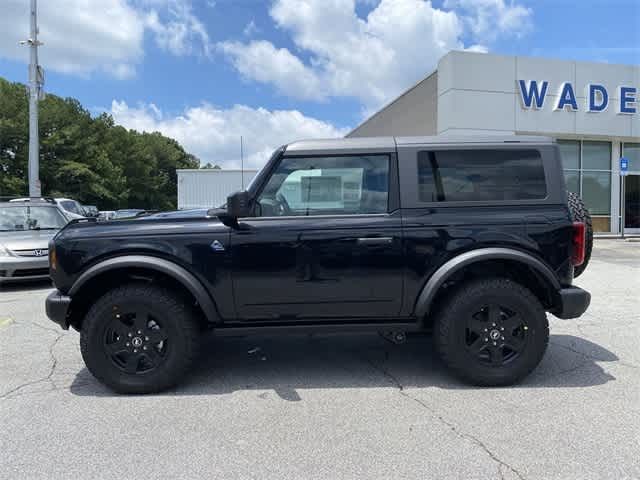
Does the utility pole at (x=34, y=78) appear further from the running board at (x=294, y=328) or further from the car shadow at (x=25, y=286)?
the running board at (x=294, y=328)

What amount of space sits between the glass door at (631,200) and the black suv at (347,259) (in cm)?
1686

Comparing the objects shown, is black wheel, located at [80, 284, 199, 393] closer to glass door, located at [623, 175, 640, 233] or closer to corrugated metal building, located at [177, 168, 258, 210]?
corrugated metal building, located at [177, 168, 258, 210]

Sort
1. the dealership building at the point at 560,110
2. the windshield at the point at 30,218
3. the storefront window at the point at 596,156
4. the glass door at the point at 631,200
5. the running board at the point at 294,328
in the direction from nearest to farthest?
the running board at the point at 294,328
the windshield at the point at 30,218
the dealership building at the point at 560,110
the storefront window at the point at 596,156
the glass door at the point at 631,200

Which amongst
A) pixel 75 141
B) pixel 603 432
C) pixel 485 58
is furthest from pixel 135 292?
pixel 75 141

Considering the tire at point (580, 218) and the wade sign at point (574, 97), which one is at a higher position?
the wade sign at point (574, 97)

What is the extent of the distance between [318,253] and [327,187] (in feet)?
1.81

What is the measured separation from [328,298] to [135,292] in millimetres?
1490

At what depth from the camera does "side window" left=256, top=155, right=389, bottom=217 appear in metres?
3.71

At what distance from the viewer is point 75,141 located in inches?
1725

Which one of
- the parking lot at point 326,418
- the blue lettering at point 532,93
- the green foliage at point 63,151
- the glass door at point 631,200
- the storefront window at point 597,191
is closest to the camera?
the parking lot at point 326,418

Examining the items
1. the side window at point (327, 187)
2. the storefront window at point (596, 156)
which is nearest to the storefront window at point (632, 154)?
the storefront window at point (596, 156)

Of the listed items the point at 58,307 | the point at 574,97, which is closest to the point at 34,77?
the point at 58,307

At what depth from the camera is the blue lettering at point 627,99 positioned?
16.0m

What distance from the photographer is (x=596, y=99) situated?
625 inches
